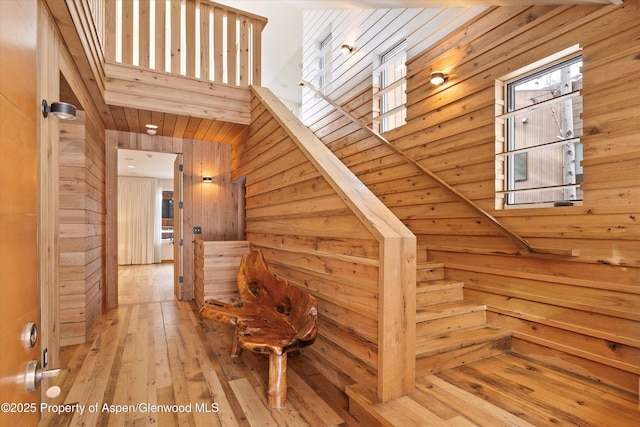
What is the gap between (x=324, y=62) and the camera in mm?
6191

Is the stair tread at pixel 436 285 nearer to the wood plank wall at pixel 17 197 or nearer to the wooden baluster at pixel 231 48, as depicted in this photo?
the wood plank wall at pixel 17 197

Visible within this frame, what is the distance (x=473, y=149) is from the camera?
3123 mm

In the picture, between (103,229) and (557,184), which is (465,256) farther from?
(103,229)

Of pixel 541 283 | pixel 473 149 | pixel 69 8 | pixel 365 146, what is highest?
pixel 69 8

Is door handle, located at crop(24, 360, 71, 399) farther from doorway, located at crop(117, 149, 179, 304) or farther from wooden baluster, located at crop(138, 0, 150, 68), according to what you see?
doorway, located at crop(117, 149, 179, 304)

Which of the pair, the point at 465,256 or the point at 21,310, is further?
the point at 465,256

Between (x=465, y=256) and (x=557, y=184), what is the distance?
3.14 ft

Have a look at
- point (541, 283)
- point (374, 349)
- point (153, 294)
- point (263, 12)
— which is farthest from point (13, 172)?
point (263, 12)

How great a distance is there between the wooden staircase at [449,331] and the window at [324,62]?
403 cm

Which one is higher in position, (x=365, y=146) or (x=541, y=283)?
(x=365, y=146)

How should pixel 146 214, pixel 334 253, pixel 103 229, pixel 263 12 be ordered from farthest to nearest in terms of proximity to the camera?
pixel 146 214 → pixel 263 12 → pixel 103 229 → pixel 334 253

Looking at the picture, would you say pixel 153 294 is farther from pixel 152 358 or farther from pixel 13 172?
pixel 13 172

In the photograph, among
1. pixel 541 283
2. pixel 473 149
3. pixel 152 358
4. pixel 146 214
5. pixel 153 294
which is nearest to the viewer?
pixel 541 283

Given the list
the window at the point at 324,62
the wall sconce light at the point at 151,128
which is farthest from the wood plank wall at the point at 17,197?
the window at the point at 324,62
